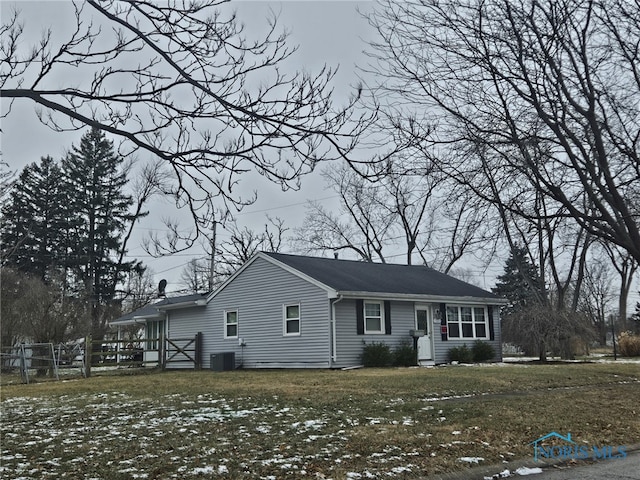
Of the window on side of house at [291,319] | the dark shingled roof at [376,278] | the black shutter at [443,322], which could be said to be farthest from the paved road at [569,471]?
the black shutter at [443,322]

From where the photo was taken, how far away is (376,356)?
2017 centimetres

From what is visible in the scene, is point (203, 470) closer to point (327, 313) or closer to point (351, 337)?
point (327, 313)

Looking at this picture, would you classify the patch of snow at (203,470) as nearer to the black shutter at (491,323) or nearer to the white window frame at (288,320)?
the white window frame at (288,320)

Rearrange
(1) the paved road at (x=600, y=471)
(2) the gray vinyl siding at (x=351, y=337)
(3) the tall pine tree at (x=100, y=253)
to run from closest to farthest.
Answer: (1) the paved road at (x=600, y=471), (2) the gray vinyl siding at (x=351, y=337), (3) the tall pine tree at (x=100, y=253)

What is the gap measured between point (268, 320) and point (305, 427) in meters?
14.6

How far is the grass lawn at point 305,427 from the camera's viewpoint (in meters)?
5.86

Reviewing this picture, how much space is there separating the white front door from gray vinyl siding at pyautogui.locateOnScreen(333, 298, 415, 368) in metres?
0.83

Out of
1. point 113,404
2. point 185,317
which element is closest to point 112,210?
point 185,317

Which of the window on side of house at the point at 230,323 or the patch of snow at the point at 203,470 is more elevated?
the window on side of house at the point at 230,323

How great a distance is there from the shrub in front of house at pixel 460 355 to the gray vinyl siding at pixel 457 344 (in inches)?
6.3

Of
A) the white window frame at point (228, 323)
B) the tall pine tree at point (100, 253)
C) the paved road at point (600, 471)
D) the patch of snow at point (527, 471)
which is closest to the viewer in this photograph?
the paved road at point (600, 471)

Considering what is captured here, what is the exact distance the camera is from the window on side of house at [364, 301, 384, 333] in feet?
68.9

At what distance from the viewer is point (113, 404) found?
1083cm

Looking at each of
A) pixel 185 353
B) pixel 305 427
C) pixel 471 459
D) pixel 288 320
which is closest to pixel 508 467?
pixel 471 459
